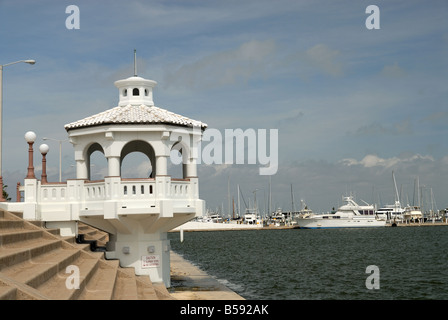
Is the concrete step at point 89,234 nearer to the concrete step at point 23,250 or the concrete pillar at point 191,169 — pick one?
the concrete pillar at point 191,169

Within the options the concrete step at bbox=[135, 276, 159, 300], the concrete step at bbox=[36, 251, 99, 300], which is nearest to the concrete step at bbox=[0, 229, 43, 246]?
the concrete step at bbox=[36, 251, 99, 300]

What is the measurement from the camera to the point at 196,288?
24422 mm

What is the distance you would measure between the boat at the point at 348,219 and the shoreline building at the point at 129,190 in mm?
146506

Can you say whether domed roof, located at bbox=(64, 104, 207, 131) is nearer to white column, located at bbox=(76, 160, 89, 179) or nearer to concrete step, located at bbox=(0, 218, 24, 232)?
white column, located at bbox=(76, 160, 89, 179)

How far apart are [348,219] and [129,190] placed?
149 metres

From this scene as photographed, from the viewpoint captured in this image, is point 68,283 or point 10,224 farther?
point 10,224

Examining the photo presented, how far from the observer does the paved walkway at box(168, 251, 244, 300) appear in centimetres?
2144

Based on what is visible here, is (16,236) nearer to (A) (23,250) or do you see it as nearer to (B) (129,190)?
→ (A) (23,250)

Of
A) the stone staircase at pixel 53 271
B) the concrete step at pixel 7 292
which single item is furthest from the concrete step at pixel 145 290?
the concrete step at pixel 7 292

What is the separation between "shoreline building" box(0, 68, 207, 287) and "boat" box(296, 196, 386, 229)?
481 feet

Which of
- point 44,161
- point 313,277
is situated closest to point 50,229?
point 44,161

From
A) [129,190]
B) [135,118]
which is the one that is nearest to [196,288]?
[129,190]

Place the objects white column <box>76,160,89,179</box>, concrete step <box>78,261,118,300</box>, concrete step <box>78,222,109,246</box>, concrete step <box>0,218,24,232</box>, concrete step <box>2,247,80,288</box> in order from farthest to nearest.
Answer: concrete step <box>78,222,109,246</box>, white column <box>76,160,89,179</box>, concrete step <box>0,218,24,232</box>, concrete step <box>78,261,118,300</box>, concrete step <box>2,247,80,288</box>
